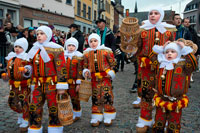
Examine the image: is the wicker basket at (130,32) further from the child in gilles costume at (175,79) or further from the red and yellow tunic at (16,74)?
the red and yellow tunic at (16,74)

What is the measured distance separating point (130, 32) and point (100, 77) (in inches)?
41.6

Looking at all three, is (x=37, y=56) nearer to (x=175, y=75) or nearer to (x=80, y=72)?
(x=80, y=72)

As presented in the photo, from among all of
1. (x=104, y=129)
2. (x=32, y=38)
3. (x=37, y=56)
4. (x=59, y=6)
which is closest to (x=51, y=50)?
(x=37, y=56)

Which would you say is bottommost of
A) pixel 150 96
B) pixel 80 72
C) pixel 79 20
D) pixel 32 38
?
pixel 150 96

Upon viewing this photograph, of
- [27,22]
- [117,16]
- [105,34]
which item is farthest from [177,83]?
[117,16]

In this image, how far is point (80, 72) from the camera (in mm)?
4613

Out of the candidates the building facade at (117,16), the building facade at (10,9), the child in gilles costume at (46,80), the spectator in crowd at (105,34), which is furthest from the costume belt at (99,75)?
the building facade at (117,16)

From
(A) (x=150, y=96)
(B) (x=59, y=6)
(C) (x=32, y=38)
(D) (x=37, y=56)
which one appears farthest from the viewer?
(B) (x=59, y=6)

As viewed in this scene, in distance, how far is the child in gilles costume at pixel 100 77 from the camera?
173 inches

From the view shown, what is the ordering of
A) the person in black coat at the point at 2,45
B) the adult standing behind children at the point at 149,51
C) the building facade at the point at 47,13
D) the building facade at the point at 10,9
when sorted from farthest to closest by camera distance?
the building facade at the point at 47,13 → the building facade at the point at 10,9 → the person in black coat at the point at 2,45 → the adult standing behind children at the point at 149,51

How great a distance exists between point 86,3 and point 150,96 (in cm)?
2848

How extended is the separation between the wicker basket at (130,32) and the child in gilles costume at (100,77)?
0.47 meters

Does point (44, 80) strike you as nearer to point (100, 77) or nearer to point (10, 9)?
point (100, 77)

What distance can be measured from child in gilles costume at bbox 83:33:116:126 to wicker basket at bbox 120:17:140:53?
0.47 metres
